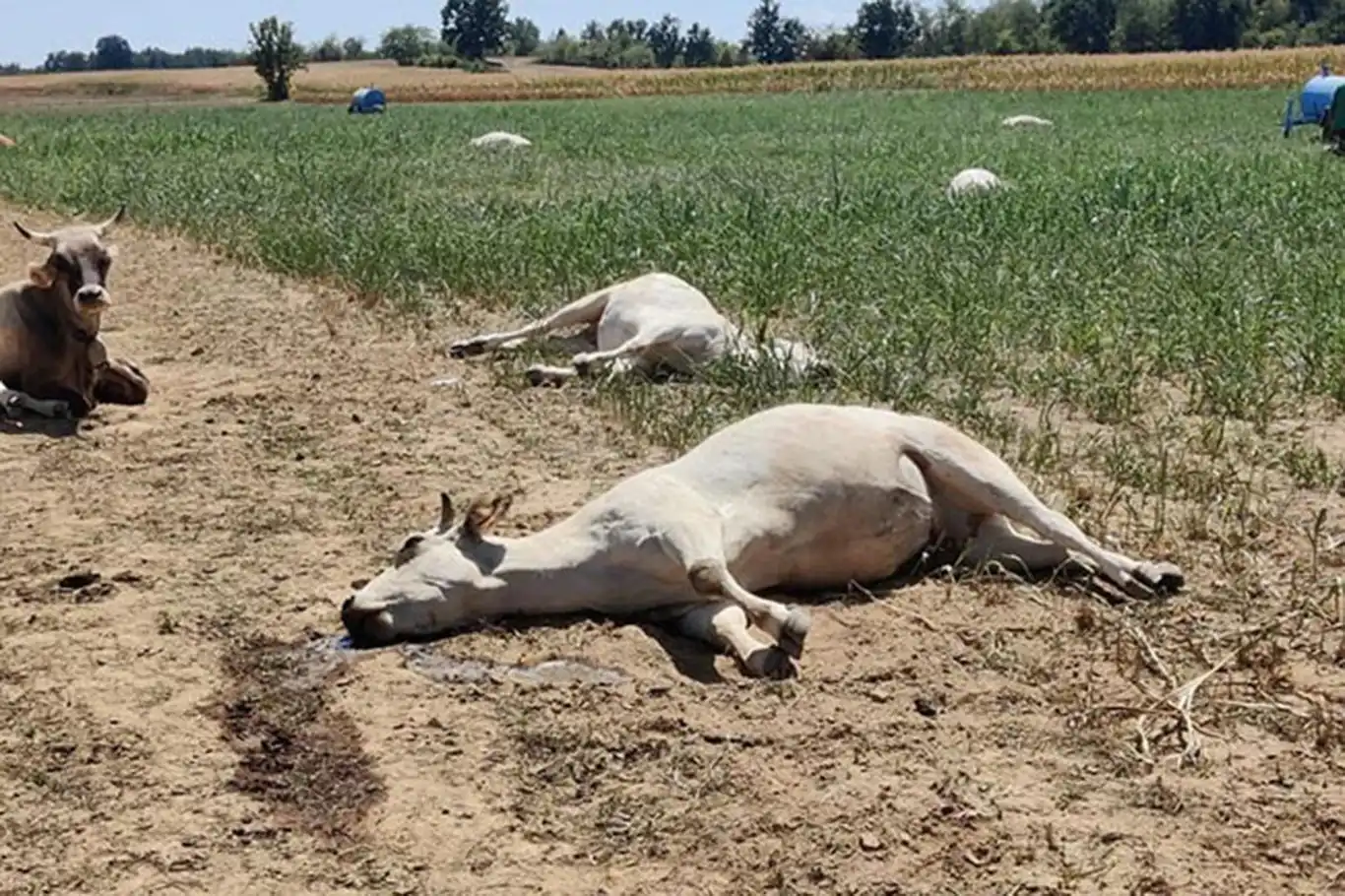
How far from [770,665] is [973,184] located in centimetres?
1218

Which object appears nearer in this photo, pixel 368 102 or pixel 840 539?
pixel 840 539

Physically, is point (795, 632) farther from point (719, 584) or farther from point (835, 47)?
point (835, 47)

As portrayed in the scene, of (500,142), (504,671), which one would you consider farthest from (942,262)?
(500,142)

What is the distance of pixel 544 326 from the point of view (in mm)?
9820

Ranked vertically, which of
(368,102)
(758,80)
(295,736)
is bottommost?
(295,736)

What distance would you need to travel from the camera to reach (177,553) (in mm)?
6098

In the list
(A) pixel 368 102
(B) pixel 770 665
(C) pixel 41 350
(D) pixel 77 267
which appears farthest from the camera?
(A) pixel 368 102

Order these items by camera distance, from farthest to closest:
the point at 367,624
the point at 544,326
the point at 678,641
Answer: the point at 544,326
the point at 678,641
the point at 367,624

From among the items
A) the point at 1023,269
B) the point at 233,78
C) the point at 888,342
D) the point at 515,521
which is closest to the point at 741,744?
the point at 515,521

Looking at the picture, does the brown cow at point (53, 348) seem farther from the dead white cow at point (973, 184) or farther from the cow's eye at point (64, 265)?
the dead white cow at point (973, 184)

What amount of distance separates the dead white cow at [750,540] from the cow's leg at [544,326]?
4.20 metres

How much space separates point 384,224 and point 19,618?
934 cm

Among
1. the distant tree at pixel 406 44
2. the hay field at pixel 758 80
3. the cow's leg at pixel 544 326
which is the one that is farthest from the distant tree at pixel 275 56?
the cow's leg at pixel 544 326

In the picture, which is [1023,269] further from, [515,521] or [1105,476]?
[515,521]
